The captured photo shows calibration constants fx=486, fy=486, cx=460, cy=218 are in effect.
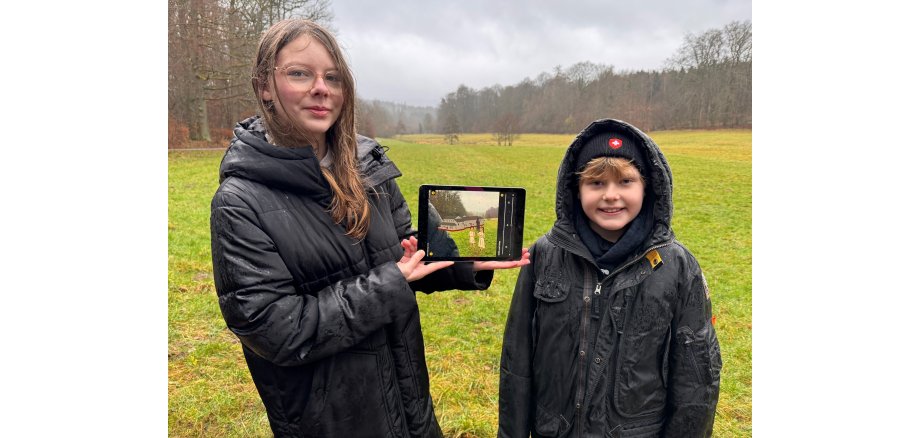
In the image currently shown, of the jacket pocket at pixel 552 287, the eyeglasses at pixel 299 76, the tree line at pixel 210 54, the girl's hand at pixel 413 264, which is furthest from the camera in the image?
the tree line at pixel 210 54

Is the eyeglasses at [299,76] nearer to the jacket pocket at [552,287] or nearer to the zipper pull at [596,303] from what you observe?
the jacket pocket at [552,287]

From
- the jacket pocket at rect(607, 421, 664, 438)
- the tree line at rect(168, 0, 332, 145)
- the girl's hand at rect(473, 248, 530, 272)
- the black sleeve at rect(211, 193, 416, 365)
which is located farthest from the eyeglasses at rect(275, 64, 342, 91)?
the tree line at rect(168, 0, 332, 145)

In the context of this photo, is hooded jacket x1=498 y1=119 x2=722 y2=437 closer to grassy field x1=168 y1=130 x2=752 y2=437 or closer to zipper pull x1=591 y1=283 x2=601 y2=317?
zipper pull x1=591 y1=283 x2=601 y2=317

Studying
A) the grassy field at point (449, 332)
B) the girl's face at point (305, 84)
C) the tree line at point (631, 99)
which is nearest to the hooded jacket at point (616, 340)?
the girl's face at point (305, 84)

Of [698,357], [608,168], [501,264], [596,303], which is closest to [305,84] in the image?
[501,264]

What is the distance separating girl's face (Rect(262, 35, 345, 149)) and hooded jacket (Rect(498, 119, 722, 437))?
1144mm

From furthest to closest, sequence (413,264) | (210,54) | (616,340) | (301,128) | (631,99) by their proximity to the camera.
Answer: (631,99), (210,54), (616,340), (413,264), (301,128)

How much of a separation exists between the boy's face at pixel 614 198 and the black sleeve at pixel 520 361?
13.9 inches

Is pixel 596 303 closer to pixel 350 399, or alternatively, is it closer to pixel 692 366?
pixel 692 366

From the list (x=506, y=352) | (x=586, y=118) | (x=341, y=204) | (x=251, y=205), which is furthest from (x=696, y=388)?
(x=586, y=118)

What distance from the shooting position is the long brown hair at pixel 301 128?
1842 mm

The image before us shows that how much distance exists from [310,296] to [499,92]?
155 ft

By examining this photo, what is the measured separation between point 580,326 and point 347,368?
1.01m

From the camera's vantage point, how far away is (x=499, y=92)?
47.2 m
